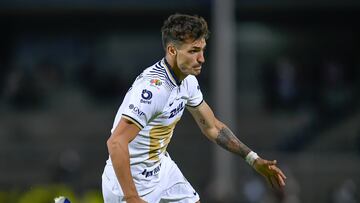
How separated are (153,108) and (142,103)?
12 centimetres

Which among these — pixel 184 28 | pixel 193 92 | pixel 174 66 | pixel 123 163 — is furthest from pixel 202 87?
pixel 123 163

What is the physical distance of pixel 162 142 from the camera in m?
6.70

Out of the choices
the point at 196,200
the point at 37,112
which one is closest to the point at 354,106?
the point at 37,112

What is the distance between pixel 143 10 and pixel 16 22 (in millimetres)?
3463

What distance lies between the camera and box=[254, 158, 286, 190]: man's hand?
6.67m

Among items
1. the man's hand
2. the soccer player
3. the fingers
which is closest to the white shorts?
the soccer player

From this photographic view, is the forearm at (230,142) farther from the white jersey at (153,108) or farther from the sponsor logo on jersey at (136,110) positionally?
the sponsor logo on jersey at (136,110)

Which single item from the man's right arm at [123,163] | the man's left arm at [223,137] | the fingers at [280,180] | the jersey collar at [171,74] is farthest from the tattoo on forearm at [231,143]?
the man's right arm at [123,163]

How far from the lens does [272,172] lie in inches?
265

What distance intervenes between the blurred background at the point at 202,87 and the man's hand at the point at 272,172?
9577 mm

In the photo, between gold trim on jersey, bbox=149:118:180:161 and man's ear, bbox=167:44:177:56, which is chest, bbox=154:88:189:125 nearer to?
gold trim on jersey, bbox=149:118:180:161

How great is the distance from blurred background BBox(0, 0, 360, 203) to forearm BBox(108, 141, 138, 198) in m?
10.2

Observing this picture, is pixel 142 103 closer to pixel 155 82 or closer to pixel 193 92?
pixel 155 82

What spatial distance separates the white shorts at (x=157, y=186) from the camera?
260 inches
